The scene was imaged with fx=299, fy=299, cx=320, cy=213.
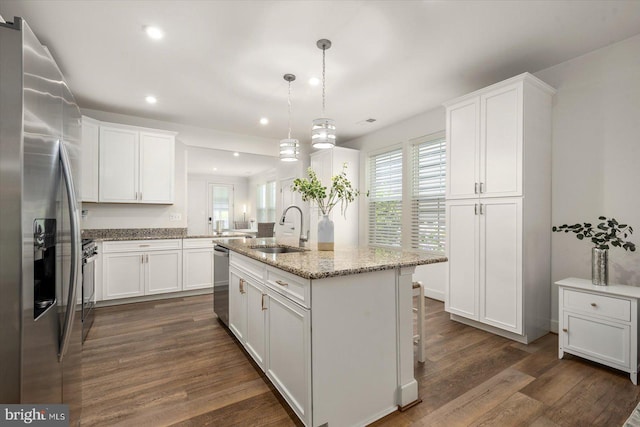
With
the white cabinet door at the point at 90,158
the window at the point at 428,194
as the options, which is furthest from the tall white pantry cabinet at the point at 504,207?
the white cabinet door at the point at 90,158

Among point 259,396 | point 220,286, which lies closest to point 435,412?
point 259,396

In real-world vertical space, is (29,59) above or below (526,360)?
above

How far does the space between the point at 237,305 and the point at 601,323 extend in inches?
114

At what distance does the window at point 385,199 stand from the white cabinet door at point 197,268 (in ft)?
8.94

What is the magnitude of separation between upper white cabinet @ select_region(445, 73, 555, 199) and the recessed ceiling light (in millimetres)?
2876

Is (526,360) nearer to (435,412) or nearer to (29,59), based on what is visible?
(435,412)

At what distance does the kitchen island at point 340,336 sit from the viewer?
1.55 m

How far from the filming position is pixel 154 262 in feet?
13.9

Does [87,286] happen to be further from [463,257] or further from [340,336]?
[463,257]

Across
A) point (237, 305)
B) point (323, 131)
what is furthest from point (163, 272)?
point (323, 131)

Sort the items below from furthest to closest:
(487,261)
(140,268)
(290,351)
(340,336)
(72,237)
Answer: (140,268) → (487,261) → (290,351) → (340,336) → (72,237)

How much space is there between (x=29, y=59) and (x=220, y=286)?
2615 millimetres

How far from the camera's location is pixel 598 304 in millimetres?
2266

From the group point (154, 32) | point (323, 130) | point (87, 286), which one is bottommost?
point (87, 286)
